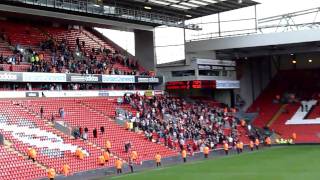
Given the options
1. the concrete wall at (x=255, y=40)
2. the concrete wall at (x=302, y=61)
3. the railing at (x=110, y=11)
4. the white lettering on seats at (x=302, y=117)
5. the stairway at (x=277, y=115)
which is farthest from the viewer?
the concrete wall at (x=302, y=61)

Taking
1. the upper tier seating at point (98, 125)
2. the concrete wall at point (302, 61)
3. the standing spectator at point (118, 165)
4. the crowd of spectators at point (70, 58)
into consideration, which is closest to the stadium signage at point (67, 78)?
the crowd of spectators at point (70, 58)

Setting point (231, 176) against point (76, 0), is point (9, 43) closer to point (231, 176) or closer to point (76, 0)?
point (76, 0)

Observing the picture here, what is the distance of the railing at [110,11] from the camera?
39.2 meters

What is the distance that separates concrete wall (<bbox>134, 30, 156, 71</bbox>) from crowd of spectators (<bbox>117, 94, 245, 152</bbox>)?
13.6 ft

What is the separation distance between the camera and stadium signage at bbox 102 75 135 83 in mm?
44606

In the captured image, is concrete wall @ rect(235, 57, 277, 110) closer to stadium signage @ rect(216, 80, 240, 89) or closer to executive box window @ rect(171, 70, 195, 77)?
stadium signage @ rect(216, 80, 240, 89)

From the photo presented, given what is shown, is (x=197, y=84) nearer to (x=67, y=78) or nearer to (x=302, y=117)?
(x=302, y=117)

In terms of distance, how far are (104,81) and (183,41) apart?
11.8m

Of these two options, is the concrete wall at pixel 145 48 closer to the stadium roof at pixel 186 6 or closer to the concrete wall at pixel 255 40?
the stadium roof at pixel 186 6

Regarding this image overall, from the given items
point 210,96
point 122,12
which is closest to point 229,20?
point 210,96

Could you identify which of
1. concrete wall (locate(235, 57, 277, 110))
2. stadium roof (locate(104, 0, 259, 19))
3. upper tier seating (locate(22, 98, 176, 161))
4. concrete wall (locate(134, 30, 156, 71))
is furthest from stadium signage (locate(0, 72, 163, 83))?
concrete wall (locate(235, 57, 277, 110))

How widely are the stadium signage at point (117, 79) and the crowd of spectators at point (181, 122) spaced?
1373mm

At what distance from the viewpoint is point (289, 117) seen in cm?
5597

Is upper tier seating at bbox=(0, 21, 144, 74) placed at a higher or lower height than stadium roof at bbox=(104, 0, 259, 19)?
lower
